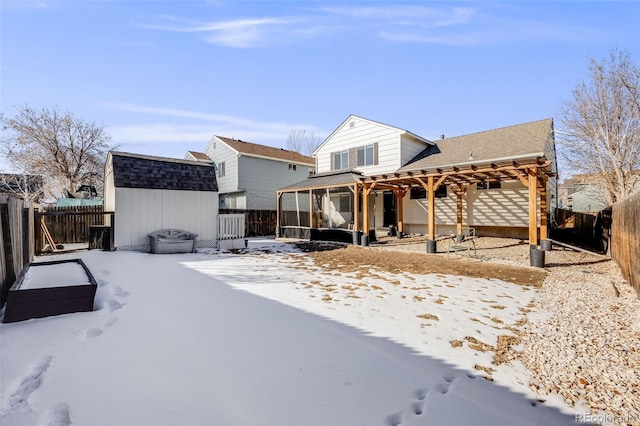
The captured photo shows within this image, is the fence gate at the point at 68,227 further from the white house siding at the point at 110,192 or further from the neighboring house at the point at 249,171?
the neighboring house at the point at 249,171

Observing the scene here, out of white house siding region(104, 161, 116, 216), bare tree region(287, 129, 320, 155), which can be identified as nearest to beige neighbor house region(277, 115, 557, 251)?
white house siding region(104, 161, 116, 216)

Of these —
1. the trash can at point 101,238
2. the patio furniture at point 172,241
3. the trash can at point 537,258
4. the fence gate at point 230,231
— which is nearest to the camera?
the trash can at point 537,258

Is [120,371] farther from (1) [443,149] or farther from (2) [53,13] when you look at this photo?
(1) [443,149]

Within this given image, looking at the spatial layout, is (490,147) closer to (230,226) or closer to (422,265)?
(422,265)

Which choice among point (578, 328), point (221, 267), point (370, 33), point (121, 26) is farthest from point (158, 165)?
point (578, 328)

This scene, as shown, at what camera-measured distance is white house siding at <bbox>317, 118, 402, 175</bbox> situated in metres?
15.9

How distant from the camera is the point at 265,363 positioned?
9.30ft

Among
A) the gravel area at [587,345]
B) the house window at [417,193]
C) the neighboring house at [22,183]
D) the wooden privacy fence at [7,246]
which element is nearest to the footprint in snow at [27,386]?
the wooden privacy fence at [7,246]

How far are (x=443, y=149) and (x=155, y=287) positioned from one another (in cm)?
1542

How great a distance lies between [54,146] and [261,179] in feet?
49.6

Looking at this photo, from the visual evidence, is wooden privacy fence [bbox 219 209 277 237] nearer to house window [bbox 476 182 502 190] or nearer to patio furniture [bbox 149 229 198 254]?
patio furniture [bbox 149 229 198 254]

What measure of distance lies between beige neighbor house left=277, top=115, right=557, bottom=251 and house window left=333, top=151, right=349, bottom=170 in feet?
0.20

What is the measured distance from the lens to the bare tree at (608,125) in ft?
45.2

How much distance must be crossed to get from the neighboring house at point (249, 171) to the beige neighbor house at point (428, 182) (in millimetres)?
2921
